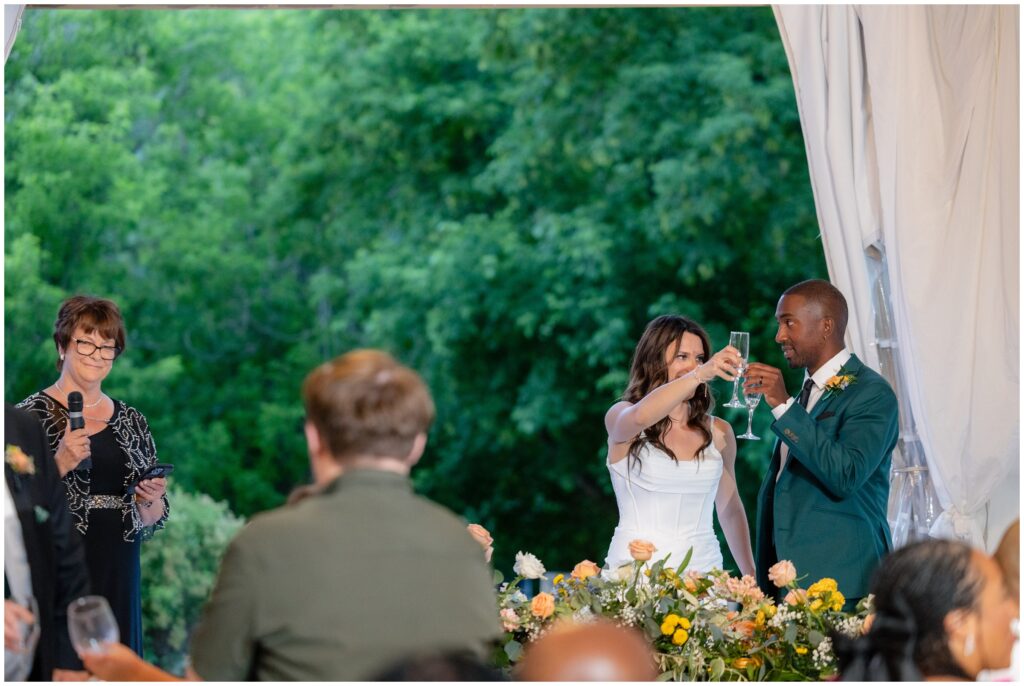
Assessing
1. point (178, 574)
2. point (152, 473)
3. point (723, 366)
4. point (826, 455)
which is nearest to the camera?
point (826, 455)

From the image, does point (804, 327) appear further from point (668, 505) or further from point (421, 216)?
point (421, 216)

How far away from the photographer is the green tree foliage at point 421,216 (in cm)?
1138

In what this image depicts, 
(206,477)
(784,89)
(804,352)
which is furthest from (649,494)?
(206,477)

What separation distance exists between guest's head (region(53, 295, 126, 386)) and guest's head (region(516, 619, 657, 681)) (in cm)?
260

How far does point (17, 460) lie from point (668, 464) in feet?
7.33

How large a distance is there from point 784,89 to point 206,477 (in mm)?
6611

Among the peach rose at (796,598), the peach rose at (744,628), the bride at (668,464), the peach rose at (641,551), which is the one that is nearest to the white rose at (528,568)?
the peach rose at (641,551)

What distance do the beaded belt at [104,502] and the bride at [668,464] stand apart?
1.61 metres

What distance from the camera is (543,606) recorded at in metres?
3.29

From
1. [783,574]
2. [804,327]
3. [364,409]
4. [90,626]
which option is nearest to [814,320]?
[804,327]

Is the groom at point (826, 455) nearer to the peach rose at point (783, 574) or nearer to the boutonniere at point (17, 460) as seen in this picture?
the peach rose at point (783, 574)

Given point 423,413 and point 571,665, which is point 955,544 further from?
point 423,413

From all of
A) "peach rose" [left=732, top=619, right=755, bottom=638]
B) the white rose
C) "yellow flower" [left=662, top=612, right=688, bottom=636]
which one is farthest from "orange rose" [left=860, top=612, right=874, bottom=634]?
the white rose

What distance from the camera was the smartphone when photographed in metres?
4.22
